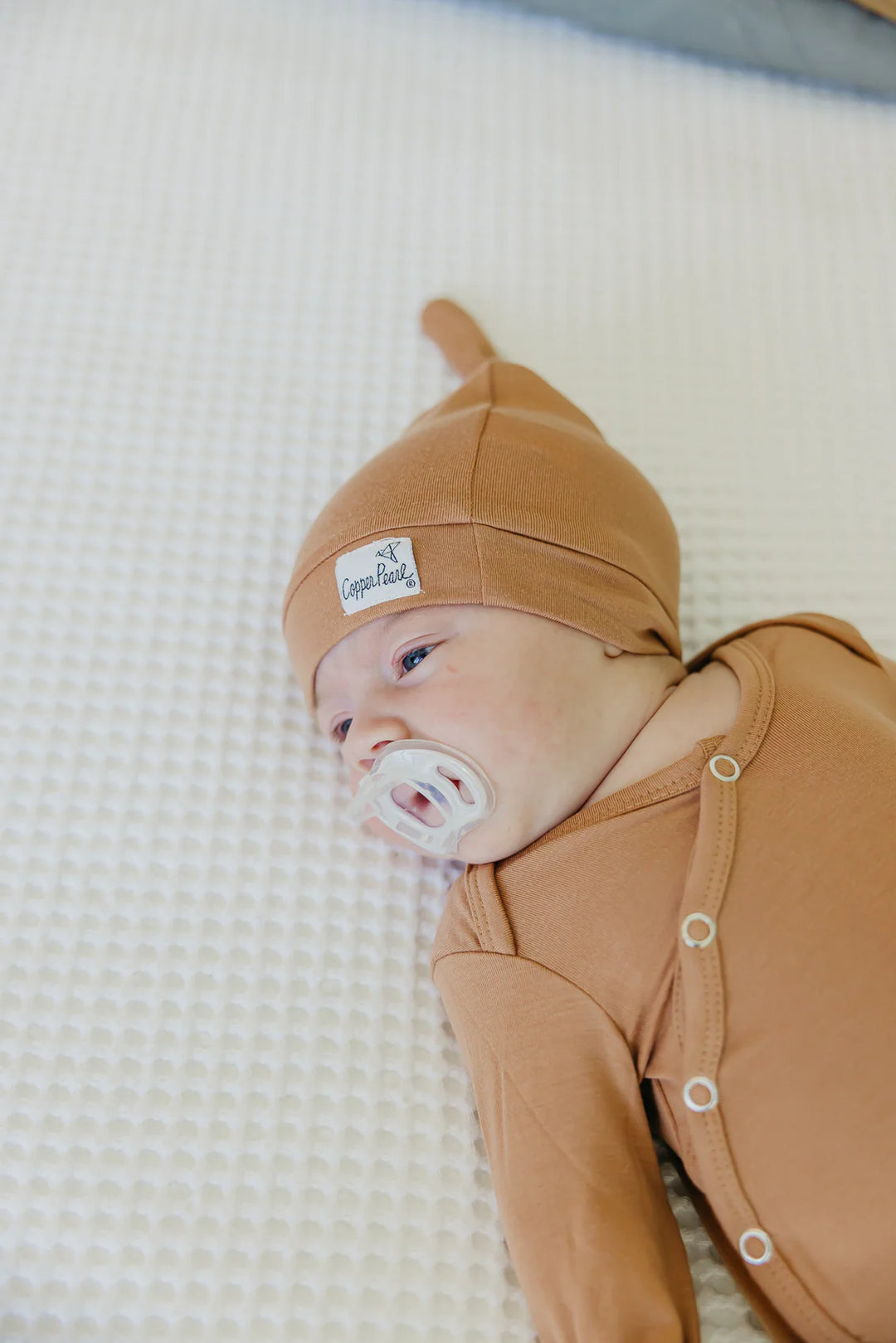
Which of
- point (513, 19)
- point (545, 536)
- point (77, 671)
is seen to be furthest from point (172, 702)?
point (513, 19)

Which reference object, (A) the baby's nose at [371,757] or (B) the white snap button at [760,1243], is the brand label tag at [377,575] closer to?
(A) the baby's nose at [371,757]

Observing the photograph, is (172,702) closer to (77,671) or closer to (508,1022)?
(77,671)

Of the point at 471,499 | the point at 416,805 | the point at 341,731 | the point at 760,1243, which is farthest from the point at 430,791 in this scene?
the point at 760,1243

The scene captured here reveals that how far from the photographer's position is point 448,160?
1.45 meters

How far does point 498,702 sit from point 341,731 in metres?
0.21

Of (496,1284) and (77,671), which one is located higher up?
(77,671)

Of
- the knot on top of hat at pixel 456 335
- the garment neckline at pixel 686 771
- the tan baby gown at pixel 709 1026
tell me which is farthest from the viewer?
the knot on top of hat at pixel 456 335

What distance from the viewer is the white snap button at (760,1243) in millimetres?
794

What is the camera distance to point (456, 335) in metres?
1.29

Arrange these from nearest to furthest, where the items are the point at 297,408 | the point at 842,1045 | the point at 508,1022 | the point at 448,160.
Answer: the point at 842,1045 → the point at 508,1022 → the point at 297,408 → the point at 448,160

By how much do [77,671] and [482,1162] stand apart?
0.62 metres

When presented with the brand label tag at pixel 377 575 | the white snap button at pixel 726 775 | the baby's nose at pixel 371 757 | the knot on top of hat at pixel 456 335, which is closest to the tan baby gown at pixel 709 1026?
the white snap button at pixel 726 775

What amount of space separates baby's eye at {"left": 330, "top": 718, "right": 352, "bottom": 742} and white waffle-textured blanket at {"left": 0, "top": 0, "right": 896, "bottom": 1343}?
0.17 ft

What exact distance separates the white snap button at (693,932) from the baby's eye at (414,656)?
1.01 ft
